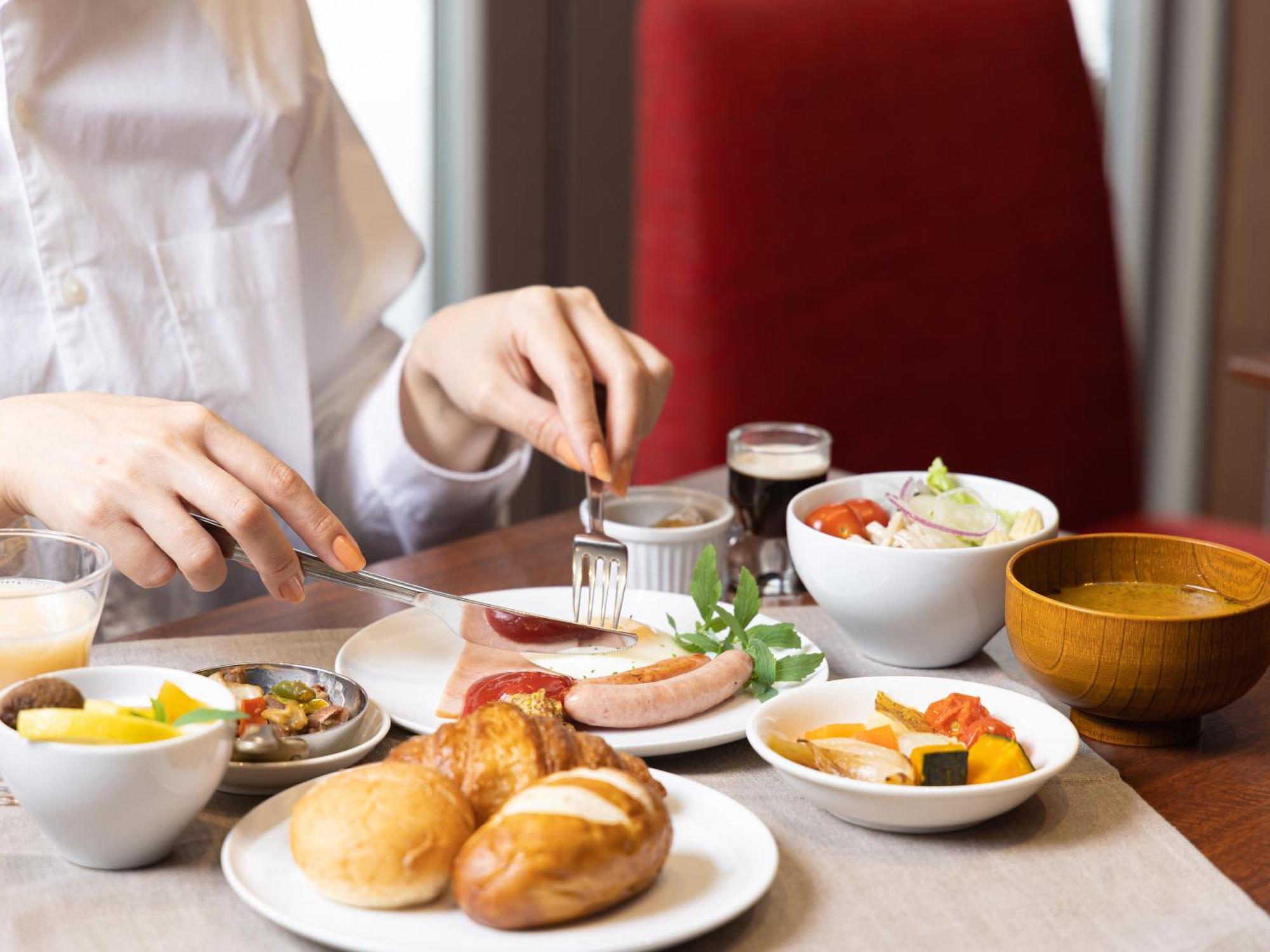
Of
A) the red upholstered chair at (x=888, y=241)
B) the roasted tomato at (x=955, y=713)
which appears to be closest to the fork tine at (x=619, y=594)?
the roasted tomato at (x=955, y=713)

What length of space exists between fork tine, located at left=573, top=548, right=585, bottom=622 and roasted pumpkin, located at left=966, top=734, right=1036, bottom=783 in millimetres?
412

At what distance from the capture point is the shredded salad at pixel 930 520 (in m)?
1.14

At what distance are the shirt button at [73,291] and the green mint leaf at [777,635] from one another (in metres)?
0.89

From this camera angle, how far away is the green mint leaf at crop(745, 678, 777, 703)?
1.02 metres

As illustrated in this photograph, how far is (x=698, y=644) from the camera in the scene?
3.64 ft

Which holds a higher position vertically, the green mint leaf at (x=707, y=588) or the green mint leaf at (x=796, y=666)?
→ the green mint leaf at (x=707, y=588)

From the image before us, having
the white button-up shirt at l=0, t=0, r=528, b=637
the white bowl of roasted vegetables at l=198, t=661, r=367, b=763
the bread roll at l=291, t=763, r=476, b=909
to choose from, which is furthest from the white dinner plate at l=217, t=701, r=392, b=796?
the white button-up shirt at l=0, t=0, r=528, b=637

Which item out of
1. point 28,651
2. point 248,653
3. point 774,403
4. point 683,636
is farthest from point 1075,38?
point 28,651

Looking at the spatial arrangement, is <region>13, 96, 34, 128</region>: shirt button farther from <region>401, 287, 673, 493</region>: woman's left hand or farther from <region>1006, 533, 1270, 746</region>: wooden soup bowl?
<region>1006, 533, 1270, 746</region>: wooden soup bowl

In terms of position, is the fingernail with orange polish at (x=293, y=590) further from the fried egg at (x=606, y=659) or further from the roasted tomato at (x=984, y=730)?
the roasted tomato at (x=984, y=730)

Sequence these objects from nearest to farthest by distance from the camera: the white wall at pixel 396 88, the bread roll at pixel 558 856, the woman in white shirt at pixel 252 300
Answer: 1. the bread roll at pixel 558 856
2. the woman in white shirt at pixel 252 300
3. the white wall at pixel 396 88

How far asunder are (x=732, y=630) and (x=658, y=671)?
110mm

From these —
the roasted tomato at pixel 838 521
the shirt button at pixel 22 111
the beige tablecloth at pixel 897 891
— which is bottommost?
the beige tablecloth at pixel 897 891

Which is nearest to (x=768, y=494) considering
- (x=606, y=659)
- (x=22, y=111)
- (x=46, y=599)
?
(x=606, y=659)
